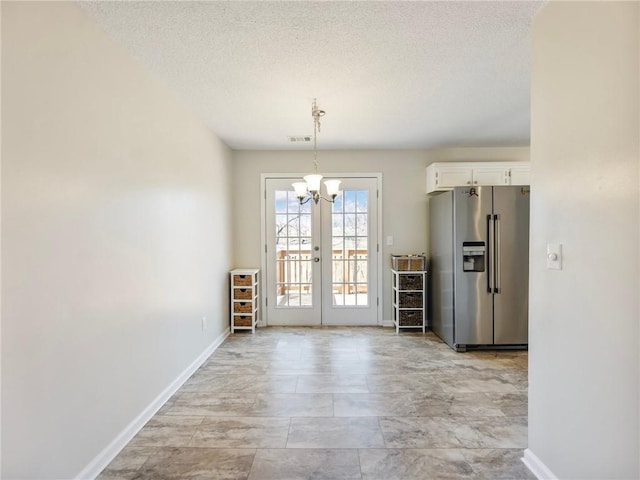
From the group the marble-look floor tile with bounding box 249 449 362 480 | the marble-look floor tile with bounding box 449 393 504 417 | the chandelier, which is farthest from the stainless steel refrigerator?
the marble-look floor tile with bounding box 249 449 362 480

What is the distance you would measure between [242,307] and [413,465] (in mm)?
2952

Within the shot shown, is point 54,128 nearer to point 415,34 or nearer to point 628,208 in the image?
point 415,34

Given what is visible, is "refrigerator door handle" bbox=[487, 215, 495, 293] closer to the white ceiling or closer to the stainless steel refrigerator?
the stainless steel refrigerator

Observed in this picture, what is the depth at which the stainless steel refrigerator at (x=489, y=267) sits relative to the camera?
144 inches

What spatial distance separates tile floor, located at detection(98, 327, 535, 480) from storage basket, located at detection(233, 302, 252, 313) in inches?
30.0

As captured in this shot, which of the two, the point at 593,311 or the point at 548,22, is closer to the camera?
the point at 593,311

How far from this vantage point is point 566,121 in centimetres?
157

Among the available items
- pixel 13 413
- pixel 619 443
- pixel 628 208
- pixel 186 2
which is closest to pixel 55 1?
pixel 186 2

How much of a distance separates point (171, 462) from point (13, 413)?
2.91ft

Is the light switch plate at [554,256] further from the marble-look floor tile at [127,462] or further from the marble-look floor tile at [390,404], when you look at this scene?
the marble-look floor tile at [127,462]

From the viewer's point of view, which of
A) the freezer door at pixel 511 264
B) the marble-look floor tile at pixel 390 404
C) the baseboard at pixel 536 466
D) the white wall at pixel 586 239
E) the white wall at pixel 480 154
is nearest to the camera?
the white wall at pixel 586 239

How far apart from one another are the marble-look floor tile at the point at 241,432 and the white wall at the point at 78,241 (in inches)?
18.4

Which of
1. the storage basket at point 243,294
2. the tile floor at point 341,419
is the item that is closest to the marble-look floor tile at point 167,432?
the tile floor at point 341,419

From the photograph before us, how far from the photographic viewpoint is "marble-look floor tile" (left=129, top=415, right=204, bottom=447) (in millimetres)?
2089
